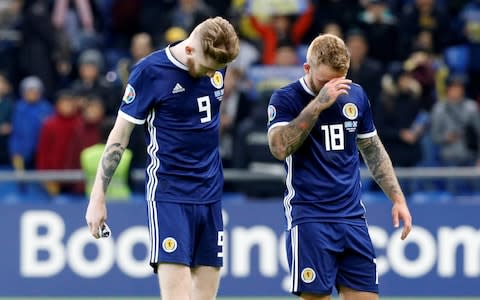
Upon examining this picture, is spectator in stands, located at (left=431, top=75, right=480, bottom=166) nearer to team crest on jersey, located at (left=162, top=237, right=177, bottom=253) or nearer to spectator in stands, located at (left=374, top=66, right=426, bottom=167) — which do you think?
spectator in stands, located at (left=374, top=66, right=426, bottom=167)

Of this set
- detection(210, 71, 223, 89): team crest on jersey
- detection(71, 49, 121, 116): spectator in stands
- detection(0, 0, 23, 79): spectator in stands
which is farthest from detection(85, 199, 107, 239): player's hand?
detection(0, 0, 23, 79): spectator in stands

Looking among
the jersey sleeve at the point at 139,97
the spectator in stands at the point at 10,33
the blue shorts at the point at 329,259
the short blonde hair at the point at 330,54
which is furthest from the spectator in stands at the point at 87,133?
the short blonde hair at the point at 330,54

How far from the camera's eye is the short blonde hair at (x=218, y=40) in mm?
8594

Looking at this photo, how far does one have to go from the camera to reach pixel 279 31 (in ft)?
55.1

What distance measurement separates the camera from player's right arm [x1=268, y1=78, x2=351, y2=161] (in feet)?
28.1

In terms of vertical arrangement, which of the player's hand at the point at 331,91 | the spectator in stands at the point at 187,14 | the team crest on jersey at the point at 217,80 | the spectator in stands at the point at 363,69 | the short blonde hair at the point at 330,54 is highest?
the spectator in stands at the point at 187,14

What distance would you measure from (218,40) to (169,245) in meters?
1.41

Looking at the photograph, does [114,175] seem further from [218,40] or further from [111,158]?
[218,40]

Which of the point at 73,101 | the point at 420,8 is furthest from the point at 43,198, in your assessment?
the point at 420,8

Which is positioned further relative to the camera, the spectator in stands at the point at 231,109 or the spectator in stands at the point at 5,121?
the spectator in stands at the point at 5,121

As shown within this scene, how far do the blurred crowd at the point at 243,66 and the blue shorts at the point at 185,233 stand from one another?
17.8 feet

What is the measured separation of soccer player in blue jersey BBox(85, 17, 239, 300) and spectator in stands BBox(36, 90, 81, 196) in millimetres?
6385

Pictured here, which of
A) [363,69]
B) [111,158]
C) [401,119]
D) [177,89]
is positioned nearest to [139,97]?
[177,89]

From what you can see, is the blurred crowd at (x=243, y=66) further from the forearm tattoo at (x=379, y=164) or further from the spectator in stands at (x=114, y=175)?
the forearm tattoo at (x=379, y=164)
